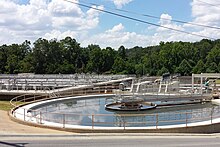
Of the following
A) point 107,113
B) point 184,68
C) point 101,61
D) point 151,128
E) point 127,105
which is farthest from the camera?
point 101,61

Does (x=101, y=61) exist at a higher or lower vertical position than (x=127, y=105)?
higher

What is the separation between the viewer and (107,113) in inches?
1117

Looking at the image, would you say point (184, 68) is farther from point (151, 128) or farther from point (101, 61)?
point (151, 128)

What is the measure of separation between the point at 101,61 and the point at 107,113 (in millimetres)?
91875

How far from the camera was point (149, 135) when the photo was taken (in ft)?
61.0

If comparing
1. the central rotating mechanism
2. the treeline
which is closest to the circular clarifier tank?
the central rotating mechanism

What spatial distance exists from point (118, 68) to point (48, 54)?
84.3 ft

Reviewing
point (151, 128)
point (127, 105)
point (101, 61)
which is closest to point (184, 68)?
point (101, 61)

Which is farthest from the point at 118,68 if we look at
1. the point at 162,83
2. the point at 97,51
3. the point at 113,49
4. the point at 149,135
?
the point at 149,135

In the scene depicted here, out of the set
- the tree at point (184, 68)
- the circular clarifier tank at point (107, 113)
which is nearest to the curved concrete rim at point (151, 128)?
the circular clarifier tank at point (107, 113)

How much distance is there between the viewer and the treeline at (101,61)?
106312 mm

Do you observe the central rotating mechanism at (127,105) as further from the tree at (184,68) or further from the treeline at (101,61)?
the tree at (184,68)

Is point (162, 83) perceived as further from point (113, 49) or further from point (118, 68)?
point (113, 49)

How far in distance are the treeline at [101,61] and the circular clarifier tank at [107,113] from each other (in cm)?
6963
